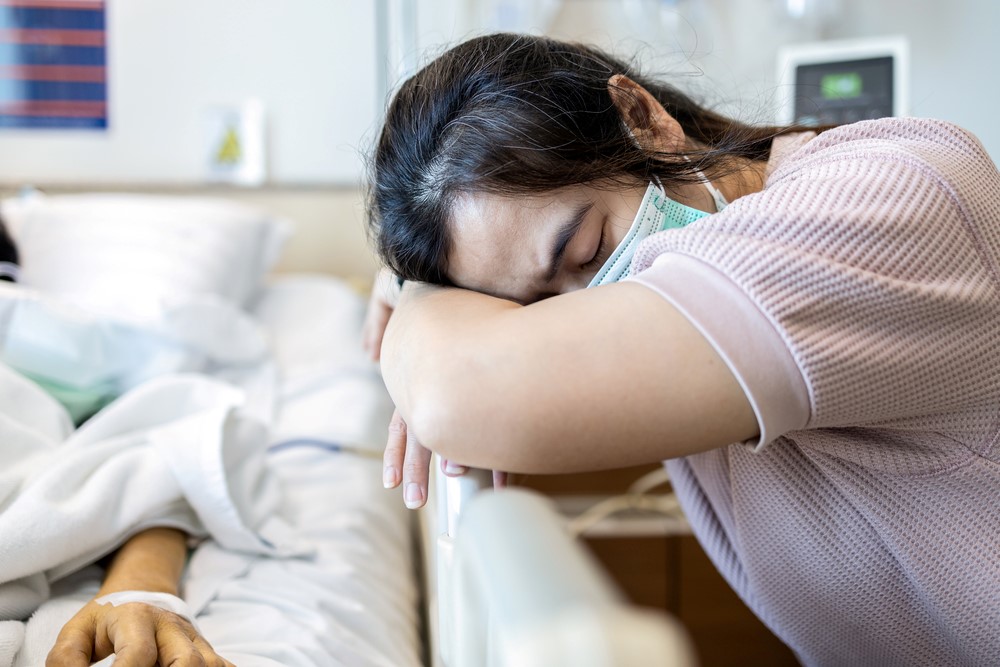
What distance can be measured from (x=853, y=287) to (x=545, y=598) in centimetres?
31

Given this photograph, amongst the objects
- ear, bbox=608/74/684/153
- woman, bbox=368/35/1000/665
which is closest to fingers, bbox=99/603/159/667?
woman, bbox=368/35/1000/665

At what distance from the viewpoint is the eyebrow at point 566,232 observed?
658mm

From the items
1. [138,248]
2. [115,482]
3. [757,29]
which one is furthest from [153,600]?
[757,29]

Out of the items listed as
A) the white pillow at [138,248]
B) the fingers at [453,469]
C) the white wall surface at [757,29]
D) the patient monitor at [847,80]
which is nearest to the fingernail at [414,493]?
the fingers at [453,469]

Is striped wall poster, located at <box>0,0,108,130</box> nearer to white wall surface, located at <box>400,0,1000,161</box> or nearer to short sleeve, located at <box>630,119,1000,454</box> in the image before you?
white wall surface, located at <box>400,0,1000,161</box>

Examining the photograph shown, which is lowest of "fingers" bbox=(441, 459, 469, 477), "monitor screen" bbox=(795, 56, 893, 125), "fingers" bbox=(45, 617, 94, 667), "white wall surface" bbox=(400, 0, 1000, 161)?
"fingers" bbox=(45, 617, 94, 667)

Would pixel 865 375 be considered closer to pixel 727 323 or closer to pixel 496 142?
pixel 727 323

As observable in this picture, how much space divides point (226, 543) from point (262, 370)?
55cm

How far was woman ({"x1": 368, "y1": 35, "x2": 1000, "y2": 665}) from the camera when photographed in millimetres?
485

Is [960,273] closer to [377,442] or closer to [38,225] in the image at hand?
[377,442]

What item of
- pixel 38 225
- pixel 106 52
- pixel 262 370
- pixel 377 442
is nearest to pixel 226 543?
pixel 377 442

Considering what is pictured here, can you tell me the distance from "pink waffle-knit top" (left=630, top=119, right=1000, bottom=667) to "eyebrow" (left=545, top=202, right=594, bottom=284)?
102 millimetres

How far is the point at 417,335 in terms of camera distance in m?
0.61

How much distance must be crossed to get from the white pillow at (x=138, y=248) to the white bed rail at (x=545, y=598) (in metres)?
1.22
